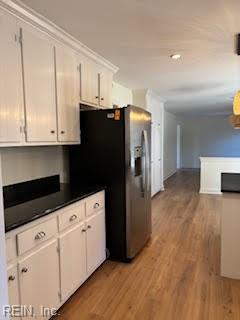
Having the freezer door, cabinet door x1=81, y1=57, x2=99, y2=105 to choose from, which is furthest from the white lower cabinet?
cabinet door x1=81, y1=57, x2=99, y2=105

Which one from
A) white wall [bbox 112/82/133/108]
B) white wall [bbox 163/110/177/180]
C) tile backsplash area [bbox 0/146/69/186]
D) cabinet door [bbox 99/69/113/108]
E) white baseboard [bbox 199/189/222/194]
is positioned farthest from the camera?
white wall [bbox 163/110/177/180]

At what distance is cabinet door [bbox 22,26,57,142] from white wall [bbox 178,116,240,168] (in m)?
10.3

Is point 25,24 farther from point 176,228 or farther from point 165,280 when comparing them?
point 176,228

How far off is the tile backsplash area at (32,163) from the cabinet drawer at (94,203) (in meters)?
0.62

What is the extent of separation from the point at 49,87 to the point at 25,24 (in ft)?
1.73

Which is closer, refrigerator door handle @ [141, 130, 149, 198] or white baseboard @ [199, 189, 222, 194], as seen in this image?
refrigerator door handle @ [141, 130, 149, 198]

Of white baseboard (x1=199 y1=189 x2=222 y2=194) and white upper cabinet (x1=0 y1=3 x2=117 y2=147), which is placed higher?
white upper cabinet (x1=0 y1=3 x2=117 y2=147)

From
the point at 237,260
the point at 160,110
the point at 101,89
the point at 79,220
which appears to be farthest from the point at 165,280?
the point at 160,110

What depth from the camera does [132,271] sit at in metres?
2.77

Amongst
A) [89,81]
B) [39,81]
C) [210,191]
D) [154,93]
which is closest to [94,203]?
[39,81]

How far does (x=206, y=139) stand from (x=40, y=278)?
11226mm

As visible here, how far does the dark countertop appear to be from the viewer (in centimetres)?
168

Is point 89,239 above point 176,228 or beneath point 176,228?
above

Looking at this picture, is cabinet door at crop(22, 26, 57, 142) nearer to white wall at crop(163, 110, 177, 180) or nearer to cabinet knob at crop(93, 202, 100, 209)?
cabinet knob at crop(93, 202, 100, 209)
